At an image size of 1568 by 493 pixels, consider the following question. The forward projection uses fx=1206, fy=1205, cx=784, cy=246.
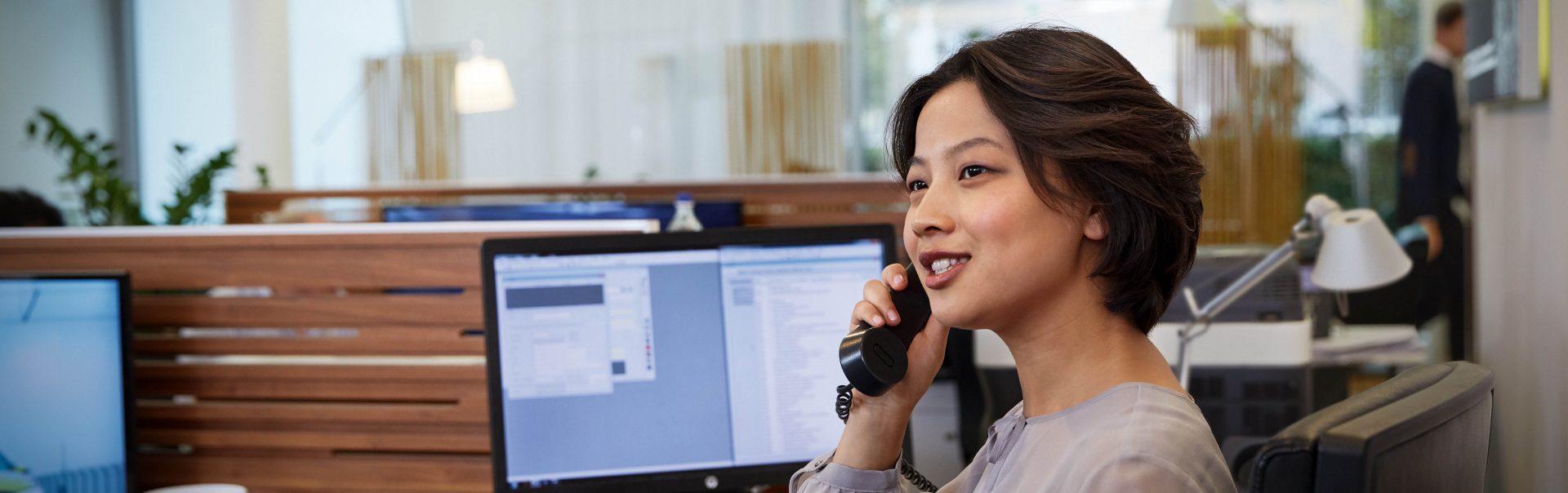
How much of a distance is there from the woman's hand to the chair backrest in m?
0.67

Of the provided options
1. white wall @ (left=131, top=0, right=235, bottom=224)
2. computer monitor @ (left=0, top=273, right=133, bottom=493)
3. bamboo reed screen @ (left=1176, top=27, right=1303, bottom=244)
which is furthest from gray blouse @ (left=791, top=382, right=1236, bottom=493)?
white wall @ (left=131, top=0, right=235, bottom=224)

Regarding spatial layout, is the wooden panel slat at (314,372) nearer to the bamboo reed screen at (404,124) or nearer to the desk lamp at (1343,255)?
the desk lamp at (1343,255)

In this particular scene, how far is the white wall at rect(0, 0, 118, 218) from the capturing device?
5992 mm

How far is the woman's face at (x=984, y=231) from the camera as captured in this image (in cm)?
91

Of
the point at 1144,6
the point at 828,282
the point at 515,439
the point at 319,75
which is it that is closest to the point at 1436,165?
the point at 1144,6

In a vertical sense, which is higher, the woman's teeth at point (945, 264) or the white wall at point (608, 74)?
the white wall at point (608, 74)

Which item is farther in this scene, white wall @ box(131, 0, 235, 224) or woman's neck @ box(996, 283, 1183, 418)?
white wall @ box(131, 0, 235, 224)

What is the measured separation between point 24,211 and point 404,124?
4030 millimetres

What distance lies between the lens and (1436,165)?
15.4ft

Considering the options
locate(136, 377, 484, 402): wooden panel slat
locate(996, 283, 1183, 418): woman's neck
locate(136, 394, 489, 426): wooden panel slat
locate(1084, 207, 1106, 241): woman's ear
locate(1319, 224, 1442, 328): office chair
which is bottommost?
locate(1319, 224, 1442, 328): office chair

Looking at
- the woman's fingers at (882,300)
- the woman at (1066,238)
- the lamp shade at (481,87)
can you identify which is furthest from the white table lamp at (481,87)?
the woman at (1066,238)

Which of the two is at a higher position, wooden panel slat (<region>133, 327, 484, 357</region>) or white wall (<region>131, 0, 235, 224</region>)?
white wall (<region>131, 0, 235, 224</region>)

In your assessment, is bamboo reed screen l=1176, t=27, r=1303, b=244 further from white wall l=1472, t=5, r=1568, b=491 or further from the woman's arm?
the woman's arm

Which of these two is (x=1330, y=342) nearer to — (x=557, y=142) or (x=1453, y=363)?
(x=1453, y=363)
